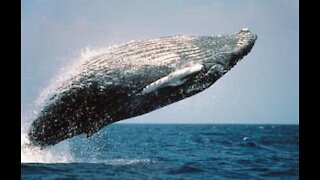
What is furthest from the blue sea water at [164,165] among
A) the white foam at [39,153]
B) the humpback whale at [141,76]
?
the humpback whale at [141,76]

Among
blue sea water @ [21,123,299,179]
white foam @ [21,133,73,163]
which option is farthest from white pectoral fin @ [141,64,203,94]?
white foam @ [21,133,73,163]

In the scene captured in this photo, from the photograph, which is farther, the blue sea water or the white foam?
the white foam

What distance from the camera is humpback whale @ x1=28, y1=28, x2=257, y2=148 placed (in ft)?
11.1

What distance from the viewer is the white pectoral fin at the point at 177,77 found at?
3.28 m

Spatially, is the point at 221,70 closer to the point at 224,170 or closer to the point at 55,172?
the point at 224,170

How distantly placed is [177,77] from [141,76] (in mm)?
291

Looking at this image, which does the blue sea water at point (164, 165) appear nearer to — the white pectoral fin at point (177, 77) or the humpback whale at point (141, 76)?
the humpback whale at point (141, 76)

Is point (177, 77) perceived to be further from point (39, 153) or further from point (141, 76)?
point (39, 153)

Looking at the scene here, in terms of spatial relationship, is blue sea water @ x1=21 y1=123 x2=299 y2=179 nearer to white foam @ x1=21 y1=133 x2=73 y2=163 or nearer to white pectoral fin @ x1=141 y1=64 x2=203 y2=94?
white foam @ x1=21 y1=133 x2=73 y2=163

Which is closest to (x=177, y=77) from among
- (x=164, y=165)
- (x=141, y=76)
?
(x=141, y=76)

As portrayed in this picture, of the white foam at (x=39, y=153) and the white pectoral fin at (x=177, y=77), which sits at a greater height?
the white pectoral fin at (x=177, y=77)
